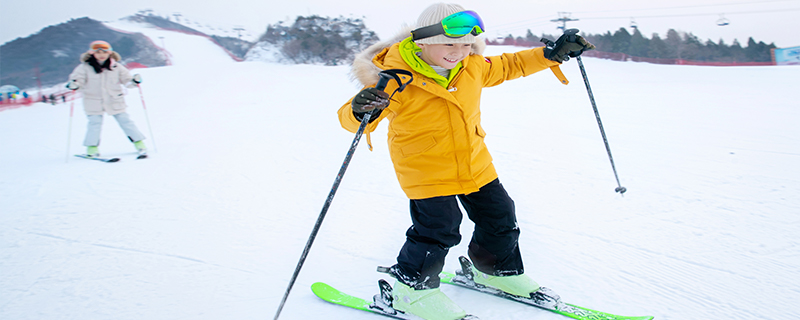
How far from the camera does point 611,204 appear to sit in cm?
308

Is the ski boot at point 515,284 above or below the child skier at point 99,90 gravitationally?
below

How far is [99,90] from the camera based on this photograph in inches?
199

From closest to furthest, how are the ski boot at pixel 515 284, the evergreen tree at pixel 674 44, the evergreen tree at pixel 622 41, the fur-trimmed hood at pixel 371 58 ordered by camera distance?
Result: the fur-trimmed hood at pixel 371 58
the ski boot at pixel 515 284
the evergreen tree at pixel 674 44
the evergreen tree at pixel 622 41

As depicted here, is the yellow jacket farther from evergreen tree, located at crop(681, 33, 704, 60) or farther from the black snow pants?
evergreen tree, located at crop(681, 33, 704, 60)

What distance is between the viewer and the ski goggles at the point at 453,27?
5.46ft

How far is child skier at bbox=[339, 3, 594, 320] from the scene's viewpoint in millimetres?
1723

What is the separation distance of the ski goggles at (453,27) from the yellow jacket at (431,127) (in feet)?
0.45

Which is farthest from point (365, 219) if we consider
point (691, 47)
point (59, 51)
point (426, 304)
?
point (691, 47)

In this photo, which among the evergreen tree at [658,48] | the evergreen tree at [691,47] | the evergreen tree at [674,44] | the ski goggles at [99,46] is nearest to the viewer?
the ski goggles at [99,46]

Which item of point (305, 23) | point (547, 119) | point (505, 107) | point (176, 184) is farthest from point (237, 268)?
point (305, 23)

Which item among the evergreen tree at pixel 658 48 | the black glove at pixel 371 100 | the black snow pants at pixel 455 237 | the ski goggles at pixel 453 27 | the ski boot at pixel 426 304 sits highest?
the evergreen tree at pixel 658 48

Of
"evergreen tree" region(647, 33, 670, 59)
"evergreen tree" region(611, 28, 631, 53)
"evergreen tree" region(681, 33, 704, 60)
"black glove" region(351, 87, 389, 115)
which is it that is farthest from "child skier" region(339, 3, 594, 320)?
"evergreen tree" region(681, 33, 704, 60)

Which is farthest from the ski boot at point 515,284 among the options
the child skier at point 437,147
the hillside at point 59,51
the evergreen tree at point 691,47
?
the evergreen tree at point 691,47

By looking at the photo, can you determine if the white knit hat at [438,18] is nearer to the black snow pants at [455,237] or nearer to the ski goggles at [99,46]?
the black snow pants at [455,237]
